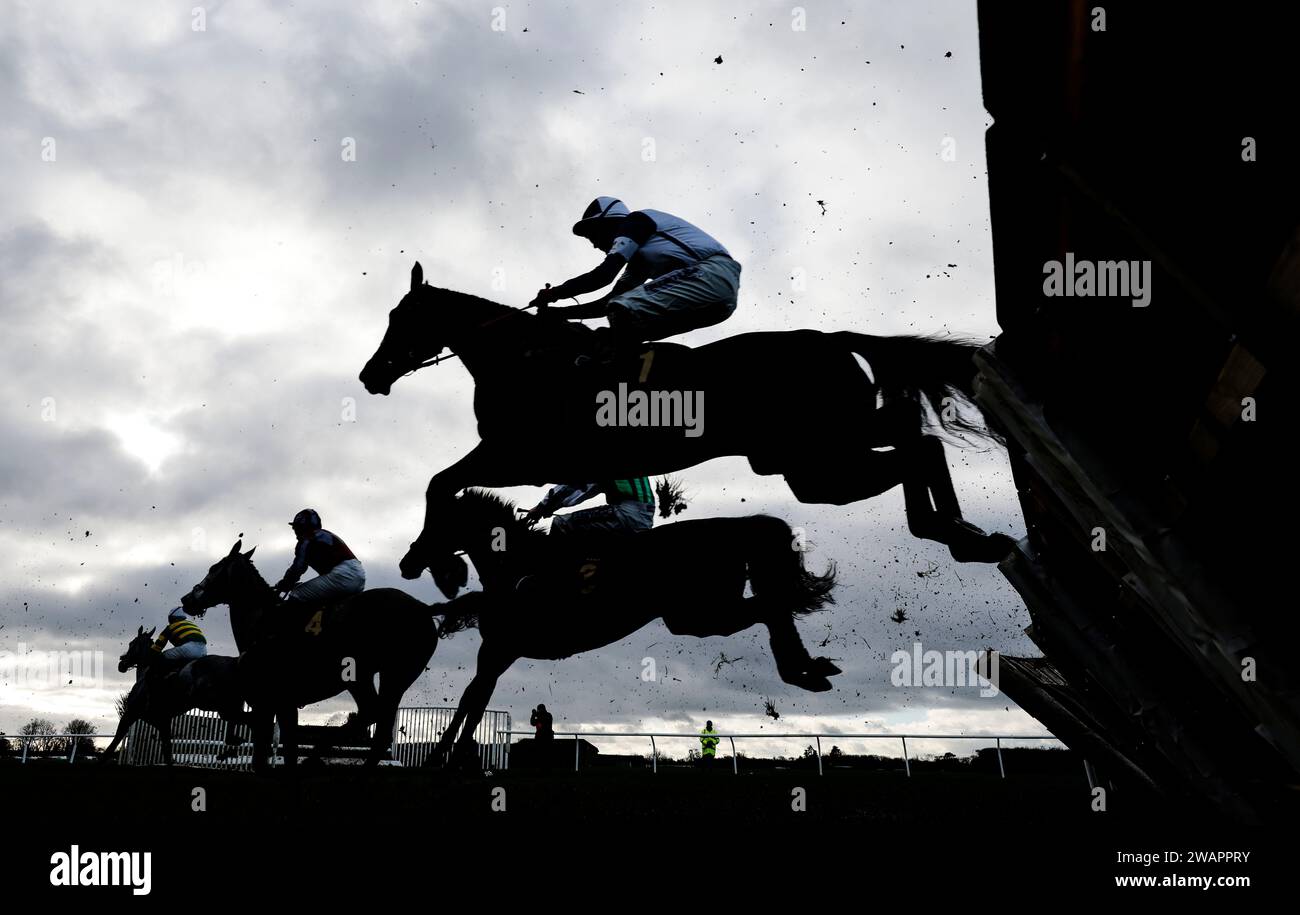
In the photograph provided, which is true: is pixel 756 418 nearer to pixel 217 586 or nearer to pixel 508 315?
pixel 508 315

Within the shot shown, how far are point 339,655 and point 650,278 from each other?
16.4ft

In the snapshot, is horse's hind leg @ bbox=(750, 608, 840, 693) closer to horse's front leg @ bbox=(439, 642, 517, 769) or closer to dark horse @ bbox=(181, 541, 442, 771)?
horse's front leg @ bbox=(439, 642, 517, 769)

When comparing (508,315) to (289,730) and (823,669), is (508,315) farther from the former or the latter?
(289,730)

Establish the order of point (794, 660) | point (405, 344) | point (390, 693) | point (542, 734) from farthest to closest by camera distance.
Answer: point (542, 734) < point (390, 693) < point (405, 344) < point (794, 660)

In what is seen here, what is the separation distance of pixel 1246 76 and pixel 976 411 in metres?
3.38

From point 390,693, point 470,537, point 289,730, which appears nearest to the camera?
point 470,537

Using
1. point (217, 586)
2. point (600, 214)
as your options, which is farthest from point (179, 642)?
point (600, 214)

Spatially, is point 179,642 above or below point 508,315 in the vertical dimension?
below

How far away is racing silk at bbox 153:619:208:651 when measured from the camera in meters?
12.4

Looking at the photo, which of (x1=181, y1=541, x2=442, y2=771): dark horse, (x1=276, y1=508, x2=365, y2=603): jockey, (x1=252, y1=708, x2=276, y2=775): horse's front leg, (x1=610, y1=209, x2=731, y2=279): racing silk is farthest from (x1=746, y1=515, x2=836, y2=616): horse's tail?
(x1=252, y1=708, x2=276, y2=775): horse's front leg

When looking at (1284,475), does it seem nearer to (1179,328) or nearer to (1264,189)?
(1179,328)

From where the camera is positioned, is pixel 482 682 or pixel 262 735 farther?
pixel 262 735

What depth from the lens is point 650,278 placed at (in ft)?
16.9

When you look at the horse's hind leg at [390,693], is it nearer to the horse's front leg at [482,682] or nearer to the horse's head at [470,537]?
the horse's front leg at [482,682]
